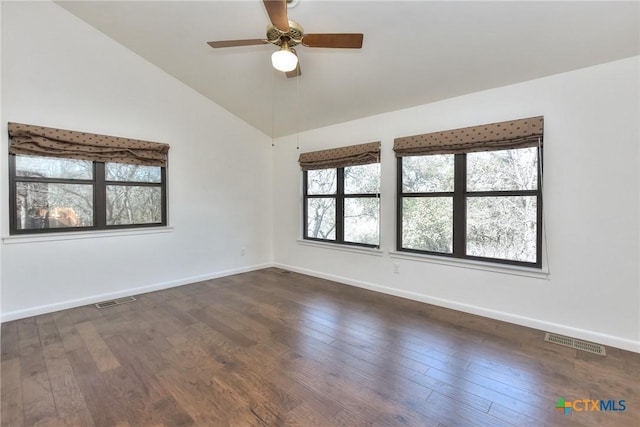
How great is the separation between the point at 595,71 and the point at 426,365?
9.80 ft

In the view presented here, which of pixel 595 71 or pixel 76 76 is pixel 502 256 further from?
pixel 76 76

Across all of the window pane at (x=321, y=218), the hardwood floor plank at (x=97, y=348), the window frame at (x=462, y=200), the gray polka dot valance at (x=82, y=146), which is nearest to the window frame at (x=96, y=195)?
the gray polka dot valance at (x=82, y=146)

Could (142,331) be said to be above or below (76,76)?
below

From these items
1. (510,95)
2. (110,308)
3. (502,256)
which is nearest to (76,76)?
(110,308)

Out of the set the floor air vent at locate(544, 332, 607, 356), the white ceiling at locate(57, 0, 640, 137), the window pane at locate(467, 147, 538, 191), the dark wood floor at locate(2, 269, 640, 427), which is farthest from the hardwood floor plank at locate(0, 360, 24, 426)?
the window pane at locate(467, 147, 538, 191)

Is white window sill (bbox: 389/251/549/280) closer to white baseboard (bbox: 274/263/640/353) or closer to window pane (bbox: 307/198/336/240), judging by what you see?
white baseboard (bbox: 274/263/640/353)

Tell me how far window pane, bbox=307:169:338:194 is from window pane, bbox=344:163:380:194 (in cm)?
25

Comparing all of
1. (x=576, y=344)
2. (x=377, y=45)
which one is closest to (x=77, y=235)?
(x=377, y=45)

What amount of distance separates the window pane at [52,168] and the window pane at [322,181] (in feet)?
10.2

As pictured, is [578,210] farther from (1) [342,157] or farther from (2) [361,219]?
(1) [342,157]

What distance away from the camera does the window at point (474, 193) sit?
2.94 meters

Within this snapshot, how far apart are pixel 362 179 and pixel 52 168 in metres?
3.91

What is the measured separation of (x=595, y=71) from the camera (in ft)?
8.41

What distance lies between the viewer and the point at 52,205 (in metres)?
3.35
